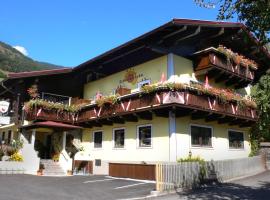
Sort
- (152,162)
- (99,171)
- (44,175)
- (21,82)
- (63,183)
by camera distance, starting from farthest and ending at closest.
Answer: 1. (21,82)
2. (99,171)
3. (44,175)
4. (152,162)
5. (63,183)

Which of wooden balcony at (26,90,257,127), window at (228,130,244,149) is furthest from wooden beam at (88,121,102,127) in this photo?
window at (228,130,244,149)

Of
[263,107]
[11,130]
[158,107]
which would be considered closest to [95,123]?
[158,107]

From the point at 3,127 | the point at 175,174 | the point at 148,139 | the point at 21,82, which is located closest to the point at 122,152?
the point at 148,139

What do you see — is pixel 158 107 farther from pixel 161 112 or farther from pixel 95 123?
pixel 95 123

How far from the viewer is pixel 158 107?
18.2 meters

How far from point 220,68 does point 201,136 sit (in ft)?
14.2

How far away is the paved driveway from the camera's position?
Answer: 1404 centimetres

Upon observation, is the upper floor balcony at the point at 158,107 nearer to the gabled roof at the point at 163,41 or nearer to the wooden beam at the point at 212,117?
the wooden beam at the point at 212,117

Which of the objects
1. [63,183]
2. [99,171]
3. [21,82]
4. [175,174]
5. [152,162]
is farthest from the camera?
[21,82]

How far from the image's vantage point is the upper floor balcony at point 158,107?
1828 cm

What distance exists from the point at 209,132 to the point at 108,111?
21.7ft

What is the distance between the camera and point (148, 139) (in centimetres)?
2062

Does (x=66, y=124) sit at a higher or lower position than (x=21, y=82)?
lower

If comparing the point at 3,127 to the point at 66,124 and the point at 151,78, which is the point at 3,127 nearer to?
the point at 66,124
